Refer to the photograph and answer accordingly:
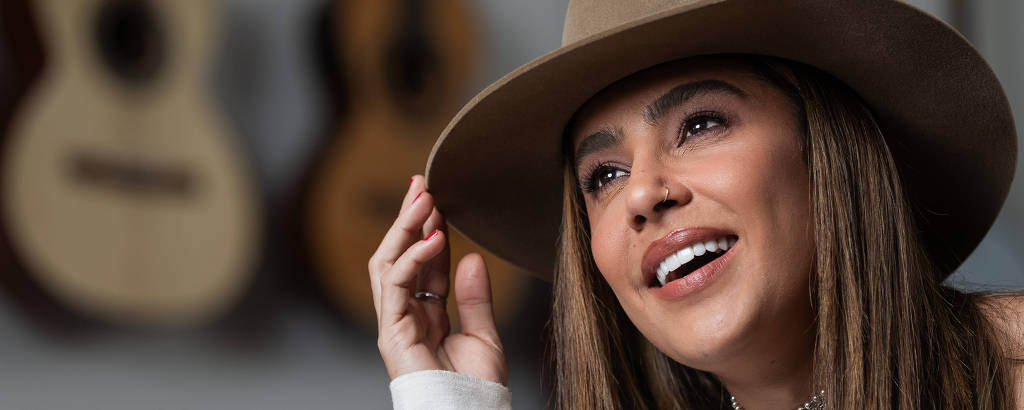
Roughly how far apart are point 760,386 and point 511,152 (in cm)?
53

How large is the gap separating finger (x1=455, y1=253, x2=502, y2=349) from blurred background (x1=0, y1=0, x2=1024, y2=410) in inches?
10.5

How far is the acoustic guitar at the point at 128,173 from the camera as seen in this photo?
1.27m

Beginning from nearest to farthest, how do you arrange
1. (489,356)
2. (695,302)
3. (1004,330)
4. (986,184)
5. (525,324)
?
1. (695,302)
2. (1004,330)
3. (986,184)
4. (489,356)
5. (525,324)

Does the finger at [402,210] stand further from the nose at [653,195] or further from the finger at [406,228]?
the nose at [653,195]

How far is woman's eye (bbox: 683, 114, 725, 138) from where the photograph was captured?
110cm

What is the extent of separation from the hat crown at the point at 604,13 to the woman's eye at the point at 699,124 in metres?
0.15

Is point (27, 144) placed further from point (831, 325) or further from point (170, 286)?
point (831, 325)

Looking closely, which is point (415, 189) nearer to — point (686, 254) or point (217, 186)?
point (217, 186)

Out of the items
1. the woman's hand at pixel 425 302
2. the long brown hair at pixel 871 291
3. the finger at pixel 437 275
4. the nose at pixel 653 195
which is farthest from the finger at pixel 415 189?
the long brown hair at pixel 871 291

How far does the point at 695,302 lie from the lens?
1.06 m

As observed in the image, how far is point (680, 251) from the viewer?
1067 millimetres

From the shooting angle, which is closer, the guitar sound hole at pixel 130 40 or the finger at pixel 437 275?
the guitar sound hole at pixel 130 40

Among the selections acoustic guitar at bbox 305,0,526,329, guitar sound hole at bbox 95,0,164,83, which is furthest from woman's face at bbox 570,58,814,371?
guitar sound hole at bbox 95,0,164,83

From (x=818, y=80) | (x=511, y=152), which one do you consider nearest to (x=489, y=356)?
(x=511, y=152)
